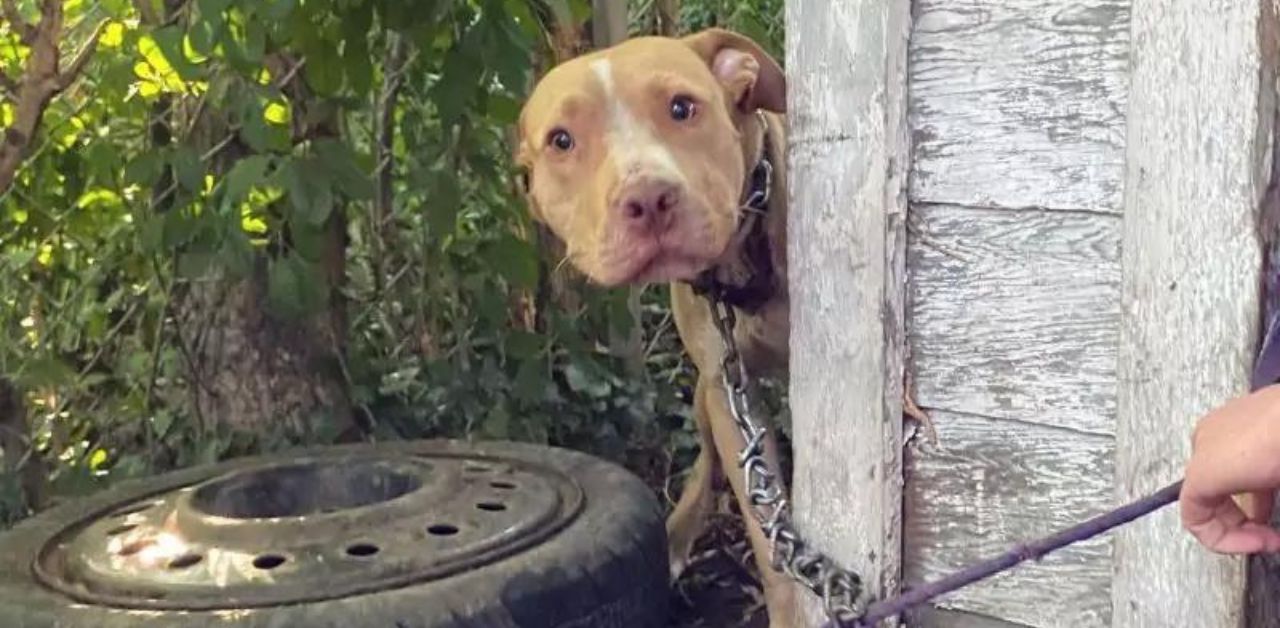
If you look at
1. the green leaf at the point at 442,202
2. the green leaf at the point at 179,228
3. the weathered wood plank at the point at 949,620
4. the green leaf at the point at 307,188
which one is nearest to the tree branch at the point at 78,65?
the green leaf at the point at 179,228

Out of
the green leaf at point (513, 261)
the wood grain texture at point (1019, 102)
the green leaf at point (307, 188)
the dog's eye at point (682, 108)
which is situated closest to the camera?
the wood grain texture at point (1019, 102)

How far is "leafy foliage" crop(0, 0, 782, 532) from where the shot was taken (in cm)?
323

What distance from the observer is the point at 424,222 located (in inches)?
147

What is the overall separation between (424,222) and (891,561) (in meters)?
1.86

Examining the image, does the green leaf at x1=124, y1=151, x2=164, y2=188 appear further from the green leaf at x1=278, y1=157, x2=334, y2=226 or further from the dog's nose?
the dog's nose

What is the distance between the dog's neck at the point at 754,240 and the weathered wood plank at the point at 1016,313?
47 cm

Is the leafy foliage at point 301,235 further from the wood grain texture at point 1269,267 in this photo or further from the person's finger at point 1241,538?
the person's finger at point 1241,538

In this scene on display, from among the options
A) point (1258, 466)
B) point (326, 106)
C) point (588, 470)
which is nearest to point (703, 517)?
point (588, 470)

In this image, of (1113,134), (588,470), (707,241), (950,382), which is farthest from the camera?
(588,470)

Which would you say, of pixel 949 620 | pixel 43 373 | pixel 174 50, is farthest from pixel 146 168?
pixel 949 620

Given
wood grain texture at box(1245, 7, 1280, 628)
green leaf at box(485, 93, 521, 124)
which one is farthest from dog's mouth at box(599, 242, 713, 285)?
green leaf at box(485, 93, 521, 124)

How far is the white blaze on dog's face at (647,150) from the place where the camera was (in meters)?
2.29

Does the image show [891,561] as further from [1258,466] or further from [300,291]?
[300,291]

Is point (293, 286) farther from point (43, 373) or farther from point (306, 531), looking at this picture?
point (306, 531)
